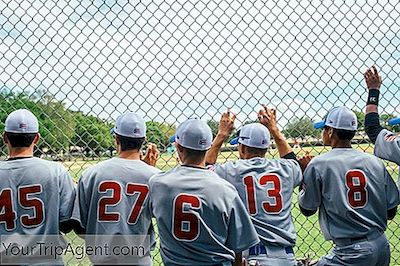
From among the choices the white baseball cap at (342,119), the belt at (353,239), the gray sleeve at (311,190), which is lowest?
the belt at (353,239)

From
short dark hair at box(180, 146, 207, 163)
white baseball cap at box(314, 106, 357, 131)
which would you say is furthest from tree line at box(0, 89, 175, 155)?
white baseball cap at box(314, 106, 357, 131)

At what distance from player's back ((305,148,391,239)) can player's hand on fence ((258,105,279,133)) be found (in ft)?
1.23

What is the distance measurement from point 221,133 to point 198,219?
0.93 metres

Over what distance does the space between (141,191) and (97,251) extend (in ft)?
1.44

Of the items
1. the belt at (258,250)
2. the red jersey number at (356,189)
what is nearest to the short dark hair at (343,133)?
the red jersey number at (356,189)

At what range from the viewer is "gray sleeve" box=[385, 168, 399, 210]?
4344mm

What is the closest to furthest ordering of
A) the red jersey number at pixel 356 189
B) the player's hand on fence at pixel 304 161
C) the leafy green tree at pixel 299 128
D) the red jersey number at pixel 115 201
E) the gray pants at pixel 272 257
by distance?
the red jersey number at pixel 115 201, the gray pants at pixel 272 257, the red jersey number at pixel 356 189, the player's hand on fence at pixel 304 161, the leafy green tree at pixel 299 128

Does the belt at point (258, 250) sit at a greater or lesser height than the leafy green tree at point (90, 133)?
lesser

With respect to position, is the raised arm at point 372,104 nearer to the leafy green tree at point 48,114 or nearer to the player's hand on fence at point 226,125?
the player's hand on fence at point 226,125

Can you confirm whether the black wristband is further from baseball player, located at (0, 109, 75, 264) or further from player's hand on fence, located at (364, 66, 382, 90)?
baseball player, located at (0, 109, 75, 264)

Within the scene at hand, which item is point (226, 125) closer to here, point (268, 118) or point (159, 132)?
point (268, 118)

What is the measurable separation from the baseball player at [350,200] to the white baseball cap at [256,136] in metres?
0.36

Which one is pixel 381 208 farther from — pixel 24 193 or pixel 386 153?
pixel 24 193

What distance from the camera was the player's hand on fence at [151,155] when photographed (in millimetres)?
4195
